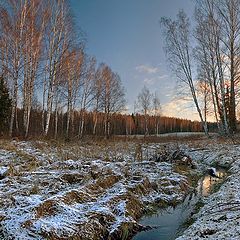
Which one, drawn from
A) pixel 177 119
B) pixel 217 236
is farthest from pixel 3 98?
pixel 177 119

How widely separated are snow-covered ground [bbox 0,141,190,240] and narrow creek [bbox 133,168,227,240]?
0.20m

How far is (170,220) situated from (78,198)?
5.73 ft

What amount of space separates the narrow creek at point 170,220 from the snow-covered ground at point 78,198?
0.20 m

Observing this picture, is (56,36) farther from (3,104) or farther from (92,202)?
(92,202)

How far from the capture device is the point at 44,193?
201 inches

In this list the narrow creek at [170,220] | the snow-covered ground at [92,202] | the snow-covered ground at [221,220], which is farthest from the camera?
the narrow creek at [170,220]

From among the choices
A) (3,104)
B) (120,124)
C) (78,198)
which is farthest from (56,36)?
(120,124)

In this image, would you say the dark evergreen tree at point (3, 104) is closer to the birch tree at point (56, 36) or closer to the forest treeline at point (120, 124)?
the birch tree at point (56, 36)

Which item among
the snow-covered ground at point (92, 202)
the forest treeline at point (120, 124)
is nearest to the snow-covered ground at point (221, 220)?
the snow-covered ground at point (92, 202)

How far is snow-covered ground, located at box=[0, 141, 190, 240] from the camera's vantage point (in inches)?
146

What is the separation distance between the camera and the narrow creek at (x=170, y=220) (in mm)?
4336

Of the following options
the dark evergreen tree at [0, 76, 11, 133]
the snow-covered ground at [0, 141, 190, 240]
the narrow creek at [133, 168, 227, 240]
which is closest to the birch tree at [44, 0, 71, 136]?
the dark evergreen tree at [0, 76, 11, 133]

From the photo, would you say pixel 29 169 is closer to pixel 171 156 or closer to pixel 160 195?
pixel 160 195

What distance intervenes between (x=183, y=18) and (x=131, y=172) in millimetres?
18477
